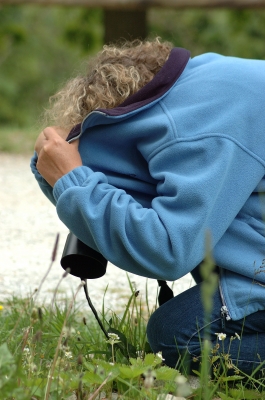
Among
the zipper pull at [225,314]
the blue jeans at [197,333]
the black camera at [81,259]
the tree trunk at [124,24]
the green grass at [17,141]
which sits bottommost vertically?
the blue jeans at [197,333]

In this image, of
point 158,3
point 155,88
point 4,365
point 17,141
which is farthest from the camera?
point 17,141

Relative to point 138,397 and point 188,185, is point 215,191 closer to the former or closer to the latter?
point 188,185

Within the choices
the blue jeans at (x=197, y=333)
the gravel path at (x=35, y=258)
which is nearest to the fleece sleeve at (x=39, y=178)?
the gravel path at (x=35, y=258)

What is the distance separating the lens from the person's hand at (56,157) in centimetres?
184

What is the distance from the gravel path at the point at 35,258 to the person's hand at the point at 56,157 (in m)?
0.62

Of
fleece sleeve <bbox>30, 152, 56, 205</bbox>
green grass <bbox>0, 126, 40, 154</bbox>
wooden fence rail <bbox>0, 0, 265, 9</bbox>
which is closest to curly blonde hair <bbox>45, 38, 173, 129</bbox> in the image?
fleece sleeve <bbox>30, 152, 56, 205</bbox>

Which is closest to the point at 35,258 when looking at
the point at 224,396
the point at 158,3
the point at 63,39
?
the point at 224,396

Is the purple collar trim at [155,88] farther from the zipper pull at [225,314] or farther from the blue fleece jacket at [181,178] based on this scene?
the zipper pull at [225,314]

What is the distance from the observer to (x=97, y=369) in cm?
163

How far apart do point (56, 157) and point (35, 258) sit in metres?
1.91

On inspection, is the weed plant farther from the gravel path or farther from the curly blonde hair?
the curly blonde hair

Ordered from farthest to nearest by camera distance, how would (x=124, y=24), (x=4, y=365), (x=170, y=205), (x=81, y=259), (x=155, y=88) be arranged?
(x=124, y=24) → (x=81, y=259) → (x=155, y=88) → (x=170, y=205) → (x=4, y=365)

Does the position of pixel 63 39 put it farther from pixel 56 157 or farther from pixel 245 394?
pixel 245 394

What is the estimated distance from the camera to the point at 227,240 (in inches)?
74.7
